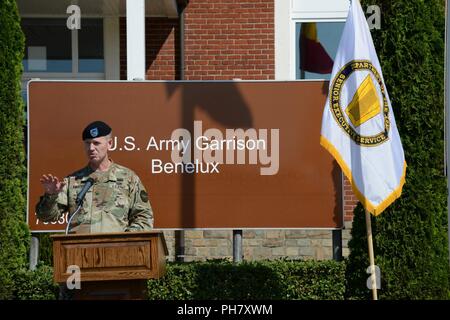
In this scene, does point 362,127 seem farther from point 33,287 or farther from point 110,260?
point 33,287

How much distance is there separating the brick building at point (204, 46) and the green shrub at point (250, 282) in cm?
298

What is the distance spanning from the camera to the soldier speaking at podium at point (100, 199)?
26.6 feet

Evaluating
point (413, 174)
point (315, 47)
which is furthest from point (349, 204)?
point (413, 174)

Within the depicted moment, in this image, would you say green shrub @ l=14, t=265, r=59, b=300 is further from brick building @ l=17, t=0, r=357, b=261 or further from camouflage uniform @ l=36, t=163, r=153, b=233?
brick building @ l=17, t=0, r=357, b=261

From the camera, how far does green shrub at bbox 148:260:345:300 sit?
9.97 m

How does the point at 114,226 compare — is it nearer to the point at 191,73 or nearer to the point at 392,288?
the point at 392,288

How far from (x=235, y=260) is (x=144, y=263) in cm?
306

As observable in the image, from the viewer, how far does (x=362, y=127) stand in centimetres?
867

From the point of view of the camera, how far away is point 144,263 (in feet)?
24.8

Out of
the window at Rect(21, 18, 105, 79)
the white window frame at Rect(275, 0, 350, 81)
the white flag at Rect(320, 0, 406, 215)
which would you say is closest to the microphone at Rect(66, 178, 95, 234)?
the white flag at Rect(320, 0, 406, 215)

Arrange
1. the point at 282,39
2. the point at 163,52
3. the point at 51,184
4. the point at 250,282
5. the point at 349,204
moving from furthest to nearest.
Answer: the point at 163,52 → the point at 282,39 → the point at 349,204 → the point at 250,282 → the point at 51,184

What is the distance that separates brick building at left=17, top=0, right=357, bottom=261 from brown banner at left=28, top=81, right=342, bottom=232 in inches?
97.3

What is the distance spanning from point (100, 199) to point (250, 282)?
243 cm
